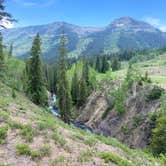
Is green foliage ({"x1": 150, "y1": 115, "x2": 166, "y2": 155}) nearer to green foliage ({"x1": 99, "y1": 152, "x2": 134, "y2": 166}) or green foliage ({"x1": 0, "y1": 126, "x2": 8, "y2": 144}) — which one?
green foliage ({"x1": 99, "y1": 152, "x2": 134, "y2": 166})

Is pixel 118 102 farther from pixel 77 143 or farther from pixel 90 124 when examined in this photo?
pixel 77 143

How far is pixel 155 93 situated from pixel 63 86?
2020cm

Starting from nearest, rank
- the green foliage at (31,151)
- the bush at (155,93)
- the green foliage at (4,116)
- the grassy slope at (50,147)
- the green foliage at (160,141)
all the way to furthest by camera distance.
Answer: the grassy slope at (50,147) < the green foliage at (31,151) < the green foliage at (4,116) < the green foliage at (160,141) < the bush at (155,93)

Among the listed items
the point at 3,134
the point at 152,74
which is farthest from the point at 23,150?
the point at 152,74

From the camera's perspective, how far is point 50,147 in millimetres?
15188

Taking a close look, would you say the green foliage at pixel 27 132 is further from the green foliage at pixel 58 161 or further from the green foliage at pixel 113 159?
the green foliage at pixel 113 159

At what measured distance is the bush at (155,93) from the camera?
62.7 meters

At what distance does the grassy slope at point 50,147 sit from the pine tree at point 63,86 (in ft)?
116

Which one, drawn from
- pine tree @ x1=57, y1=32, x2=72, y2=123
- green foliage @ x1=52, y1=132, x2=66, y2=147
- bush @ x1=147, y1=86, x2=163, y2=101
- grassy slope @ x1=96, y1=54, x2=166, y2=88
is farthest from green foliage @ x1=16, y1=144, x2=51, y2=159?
grassy slope @ x1=96, y1=54, x2=166, y2=88

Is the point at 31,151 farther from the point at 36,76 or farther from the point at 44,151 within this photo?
the point at 36,76

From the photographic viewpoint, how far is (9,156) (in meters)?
14.0

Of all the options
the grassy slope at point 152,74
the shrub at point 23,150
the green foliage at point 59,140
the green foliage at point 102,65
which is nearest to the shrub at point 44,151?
the shrub at point 23,150

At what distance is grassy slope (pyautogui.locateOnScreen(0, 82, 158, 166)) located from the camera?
14.2 meters

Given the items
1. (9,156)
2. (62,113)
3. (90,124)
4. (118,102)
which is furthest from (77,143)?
(90,124)
